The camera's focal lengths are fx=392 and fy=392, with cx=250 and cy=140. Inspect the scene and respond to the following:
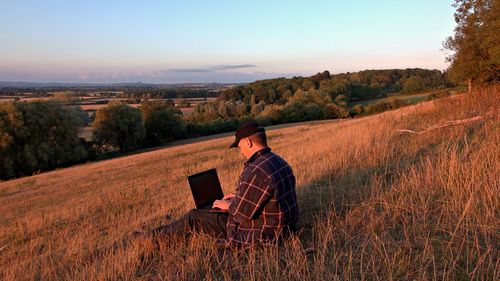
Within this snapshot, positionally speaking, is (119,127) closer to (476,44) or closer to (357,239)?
(476,44)

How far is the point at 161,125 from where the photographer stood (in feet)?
206

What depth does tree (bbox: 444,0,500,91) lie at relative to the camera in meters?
17.9

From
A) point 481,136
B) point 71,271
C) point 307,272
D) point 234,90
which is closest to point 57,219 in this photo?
point 71,271

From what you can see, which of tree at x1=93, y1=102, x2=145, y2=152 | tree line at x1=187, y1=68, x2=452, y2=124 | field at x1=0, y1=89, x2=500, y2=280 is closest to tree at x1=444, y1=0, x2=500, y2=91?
field at x1=0, y1=89, x2=500, y2=280

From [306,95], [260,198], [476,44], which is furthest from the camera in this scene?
[306,95]

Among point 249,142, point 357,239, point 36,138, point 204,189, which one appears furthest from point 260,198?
point 36,138

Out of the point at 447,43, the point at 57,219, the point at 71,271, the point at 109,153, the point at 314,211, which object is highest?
the point at 447,43

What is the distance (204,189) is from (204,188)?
0.04ft

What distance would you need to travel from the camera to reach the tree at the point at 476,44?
58.6 feet

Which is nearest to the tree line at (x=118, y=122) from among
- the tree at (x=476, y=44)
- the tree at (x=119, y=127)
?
the tree at (x=119, y=127)

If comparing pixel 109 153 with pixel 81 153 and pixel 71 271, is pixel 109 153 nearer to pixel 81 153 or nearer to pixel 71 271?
pixel 81 153

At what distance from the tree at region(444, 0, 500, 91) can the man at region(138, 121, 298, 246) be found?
17.0 m

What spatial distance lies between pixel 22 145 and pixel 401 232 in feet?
164

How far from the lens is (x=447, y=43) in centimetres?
2961
